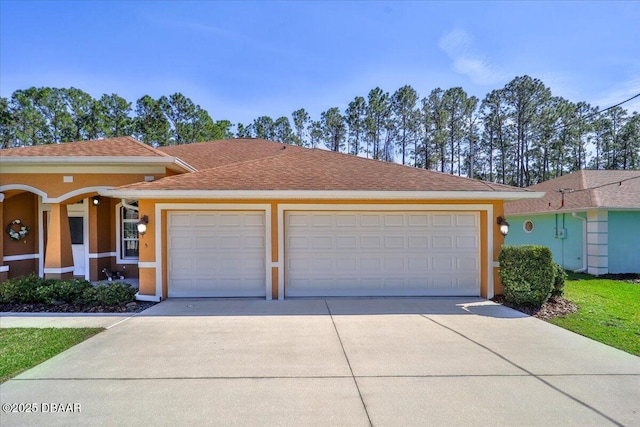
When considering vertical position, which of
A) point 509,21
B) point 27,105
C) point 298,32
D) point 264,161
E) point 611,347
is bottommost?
point 611,347

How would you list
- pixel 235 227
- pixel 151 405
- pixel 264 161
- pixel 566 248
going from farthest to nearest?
pixel 566 248, pixel 264 161, pixel 235 227, pixel 151 405

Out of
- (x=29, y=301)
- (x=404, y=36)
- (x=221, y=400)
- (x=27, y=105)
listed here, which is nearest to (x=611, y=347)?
(x=221, y=400)

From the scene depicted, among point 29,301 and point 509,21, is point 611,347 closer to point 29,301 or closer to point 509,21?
point 509,21

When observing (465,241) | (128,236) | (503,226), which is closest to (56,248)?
(128,236)

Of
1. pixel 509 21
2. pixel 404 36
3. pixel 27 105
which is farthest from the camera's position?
pixel 27 105

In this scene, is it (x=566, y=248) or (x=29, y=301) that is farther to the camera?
(x=566, y=248)

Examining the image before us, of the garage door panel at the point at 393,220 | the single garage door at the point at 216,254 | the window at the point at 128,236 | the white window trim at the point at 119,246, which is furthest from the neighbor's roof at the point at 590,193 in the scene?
the white window trim at the point at 119,246

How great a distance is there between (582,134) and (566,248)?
84.9ft

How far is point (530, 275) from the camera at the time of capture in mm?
6840

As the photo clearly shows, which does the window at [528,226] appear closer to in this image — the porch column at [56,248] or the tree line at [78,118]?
the porch column at [56,248]

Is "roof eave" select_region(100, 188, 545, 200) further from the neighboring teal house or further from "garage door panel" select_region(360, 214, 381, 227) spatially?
the neighboring teal house

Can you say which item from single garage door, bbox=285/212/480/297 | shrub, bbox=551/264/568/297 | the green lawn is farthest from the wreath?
shrub, bbox=551/264/568/297

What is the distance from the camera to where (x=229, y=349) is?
15.2ft

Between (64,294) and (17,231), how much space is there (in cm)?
395
